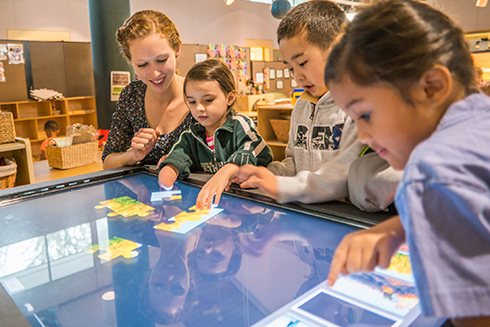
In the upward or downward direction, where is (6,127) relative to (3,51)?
downward

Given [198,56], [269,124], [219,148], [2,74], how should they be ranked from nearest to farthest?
[219,148], [269,124], [2,74], [198,56]

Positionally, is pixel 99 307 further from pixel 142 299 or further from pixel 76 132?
pixel 76 132

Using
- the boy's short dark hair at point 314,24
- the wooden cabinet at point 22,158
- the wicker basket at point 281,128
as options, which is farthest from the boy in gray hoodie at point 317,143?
the wicker basket at point 281,128

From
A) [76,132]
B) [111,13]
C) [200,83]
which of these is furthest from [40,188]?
[76,132]

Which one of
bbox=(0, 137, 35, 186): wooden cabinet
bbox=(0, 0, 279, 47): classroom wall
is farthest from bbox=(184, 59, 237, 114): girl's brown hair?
bbox=(0, 0, 279, 47): classroom wall

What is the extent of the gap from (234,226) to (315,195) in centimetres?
24

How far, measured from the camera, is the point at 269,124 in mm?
4871

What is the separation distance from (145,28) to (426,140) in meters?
1.48

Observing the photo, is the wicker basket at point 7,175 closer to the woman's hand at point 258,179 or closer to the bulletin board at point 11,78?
the woman's hand at point 258,179

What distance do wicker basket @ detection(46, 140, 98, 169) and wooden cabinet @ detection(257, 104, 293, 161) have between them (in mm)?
1941

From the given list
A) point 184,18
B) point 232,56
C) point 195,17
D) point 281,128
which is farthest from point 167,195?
point 195,17

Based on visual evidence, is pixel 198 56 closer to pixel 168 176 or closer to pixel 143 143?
pixel 143 143

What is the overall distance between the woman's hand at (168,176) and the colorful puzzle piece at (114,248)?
41 cm

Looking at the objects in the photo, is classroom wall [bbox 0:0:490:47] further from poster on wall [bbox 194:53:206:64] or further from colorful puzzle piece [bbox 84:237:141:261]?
colorful puzzle piece [bbox 84:237:141:261]
